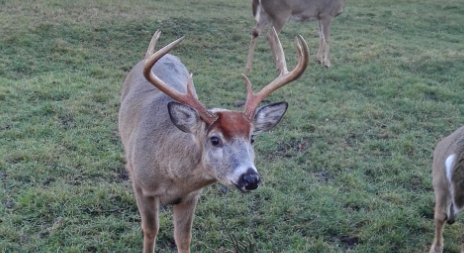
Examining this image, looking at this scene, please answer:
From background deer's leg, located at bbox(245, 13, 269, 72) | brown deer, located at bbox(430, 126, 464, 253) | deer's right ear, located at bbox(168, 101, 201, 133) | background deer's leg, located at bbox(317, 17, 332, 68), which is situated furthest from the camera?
background deer's leg, located at bbox(317, 17, 332, 68)

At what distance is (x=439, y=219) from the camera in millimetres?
3775

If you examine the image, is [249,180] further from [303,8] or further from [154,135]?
[303,8]

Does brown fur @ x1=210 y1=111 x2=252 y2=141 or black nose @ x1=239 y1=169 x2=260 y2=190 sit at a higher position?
brown fur @ x1=210 y1=111 x2=252 y2=141

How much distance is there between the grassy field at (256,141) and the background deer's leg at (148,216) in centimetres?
22

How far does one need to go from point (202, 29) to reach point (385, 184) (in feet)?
19.8

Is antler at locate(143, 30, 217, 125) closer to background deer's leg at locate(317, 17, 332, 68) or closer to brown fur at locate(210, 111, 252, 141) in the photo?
brown fur at locate(210, 111, 252, 141)

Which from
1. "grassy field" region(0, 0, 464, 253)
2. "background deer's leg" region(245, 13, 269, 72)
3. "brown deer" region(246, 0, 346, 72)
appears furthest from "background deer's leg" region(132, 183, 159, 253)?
"brown deer" region(246, 0, 346, 72)

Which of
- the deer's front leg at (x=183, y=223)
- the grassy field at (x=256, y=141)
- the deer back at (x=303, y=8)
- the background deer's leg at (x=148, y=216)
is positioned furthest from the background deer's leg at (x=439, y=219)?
the deer back at (x=303, y=8)

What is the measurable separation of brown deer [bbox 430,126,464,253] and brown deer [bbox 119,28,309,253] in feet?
4.38

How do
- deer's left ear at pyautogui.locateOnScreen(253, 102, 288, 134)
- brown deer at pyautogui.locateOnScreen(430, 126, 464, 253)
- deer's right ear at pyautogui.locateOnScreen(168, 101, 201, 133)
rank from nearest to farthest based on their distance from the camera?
deer's right ear at pyautogui.locateOnScreen(168, 101, 201, 133) → deer's left ear at pyautogui.locateOnScreen(253, 102, 288, 134) → brown deer at pyautogui.locateOnScreen(430, 126, 464, 253)

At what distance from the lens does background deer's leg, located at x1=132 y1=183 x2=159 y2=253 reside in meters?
3.40

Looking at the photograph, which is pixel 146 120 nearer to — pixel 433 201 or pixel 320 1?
pixel 433 201

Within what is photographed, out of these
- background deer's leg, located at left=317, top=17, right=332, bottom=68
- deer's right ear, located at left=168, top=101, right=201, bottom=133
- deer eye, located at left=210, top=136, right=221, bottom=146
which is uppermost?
deer's right ear, located at left=168, top=101, right=201, bottom=133

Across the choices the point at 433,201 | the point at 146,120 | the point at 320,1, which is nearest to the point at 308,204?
the point at 433,201
